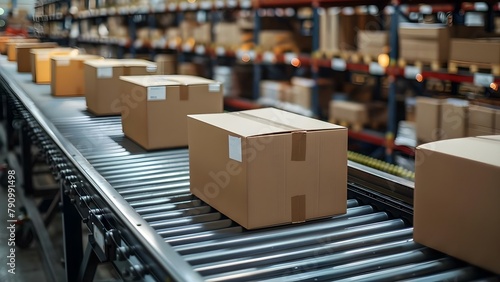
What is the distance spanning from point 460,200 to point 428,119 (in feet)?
10.1

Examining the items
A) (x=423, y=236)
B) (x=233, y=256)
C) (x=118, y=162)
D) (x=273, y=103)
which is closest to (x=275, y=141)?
(x=233, y=256)

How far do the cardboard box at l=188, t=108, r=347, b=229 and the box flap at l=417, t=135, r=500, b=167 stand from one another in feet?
1.12

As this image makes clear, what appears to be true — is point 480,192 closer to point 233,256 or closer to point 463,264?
point 463,264

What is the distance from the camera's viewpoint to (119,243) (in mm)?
1845

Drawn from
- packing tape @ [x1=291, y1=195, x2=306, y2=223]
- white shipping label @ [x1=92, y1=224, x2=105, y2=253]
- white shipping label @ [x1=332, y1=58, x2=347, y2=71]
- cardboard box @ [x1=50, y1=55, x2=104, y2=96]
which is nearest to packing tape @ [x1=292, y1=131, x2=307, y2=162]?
packing tape @ [x1=291, y1=195, x2=306, y2=223]

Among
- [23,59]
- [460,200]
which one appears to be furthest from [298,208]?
[23,59]

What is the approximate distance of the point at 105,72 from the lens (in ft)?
12.4

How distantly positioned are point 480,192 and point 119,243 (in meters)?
1.05

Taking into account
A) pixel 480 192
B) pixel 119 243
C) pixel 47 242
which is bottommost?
pixel 47 242

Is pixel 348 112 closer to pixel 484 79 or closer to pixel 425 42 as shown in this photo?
pixel 425 42

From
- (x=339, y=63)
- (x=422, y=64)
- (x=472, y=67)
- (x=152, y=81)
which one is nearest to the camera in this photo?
(x=152, y=81)

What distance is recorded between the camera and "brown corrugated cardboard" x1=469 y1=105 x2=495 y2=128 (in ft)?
13.2

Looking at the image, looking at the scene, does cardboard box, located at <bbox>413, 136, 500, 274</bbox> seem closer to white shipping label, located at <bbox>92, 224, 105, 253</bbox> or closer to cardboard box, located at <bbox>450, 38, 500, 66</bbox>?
white shipping label, located at <bbox>92, 224, 105, 253</bbox>

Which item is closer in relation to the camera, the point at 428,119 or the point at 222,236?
the point at 222,236
